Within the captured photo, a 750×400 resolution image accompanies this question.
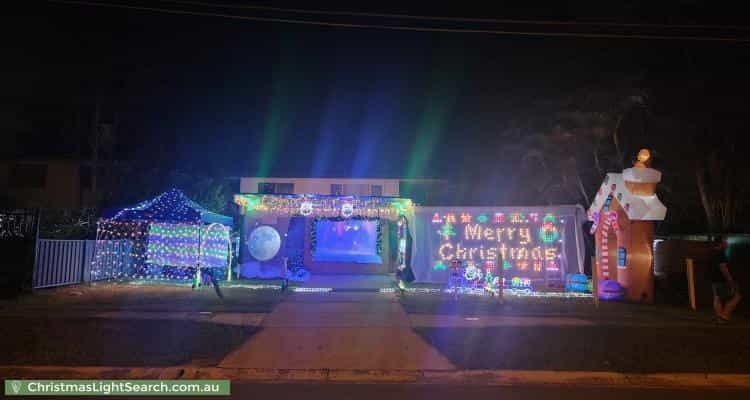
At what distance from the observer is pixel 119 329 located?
848cm

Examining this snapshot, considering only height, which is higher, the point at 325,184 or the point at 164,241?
the point at 325,184

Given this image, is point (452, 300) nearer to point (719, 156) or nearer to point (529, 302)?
point (529, 302)

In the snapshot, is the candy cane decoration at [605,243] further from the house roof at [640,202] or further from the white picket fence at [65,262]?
the white picket fence at [65,262]

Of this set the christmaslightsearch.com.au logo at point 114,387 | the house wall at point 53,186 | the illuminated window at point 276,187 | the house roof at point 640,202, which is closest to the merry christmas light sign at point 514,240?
the house roof at point 640,202

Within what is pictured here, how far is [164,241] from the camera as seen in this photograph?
49.0 feet

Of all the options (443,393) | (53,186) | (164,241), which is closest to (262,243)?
(164,241)

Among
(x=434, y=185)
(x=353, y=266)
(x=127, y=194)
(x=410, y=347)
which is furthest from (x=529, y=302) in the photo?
(x=127, y=194)

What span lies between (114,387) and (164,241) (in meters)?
9.58

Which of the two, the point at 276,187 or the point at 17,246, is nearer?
the point at 17,246

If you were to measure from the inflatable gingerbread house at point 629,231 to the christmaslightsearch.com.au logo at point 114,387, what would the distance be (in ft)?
35.1

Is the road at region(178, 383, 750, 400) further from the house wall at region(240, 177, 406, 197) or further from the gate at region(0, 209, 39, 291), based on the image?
the house wall at region(240, 177, 406, 197)

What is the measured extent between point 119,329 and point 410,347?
4.98 m

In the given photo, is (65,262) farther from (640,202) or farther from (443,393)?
(640,202)

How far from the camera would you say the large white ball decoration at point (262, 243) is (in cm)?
1734
